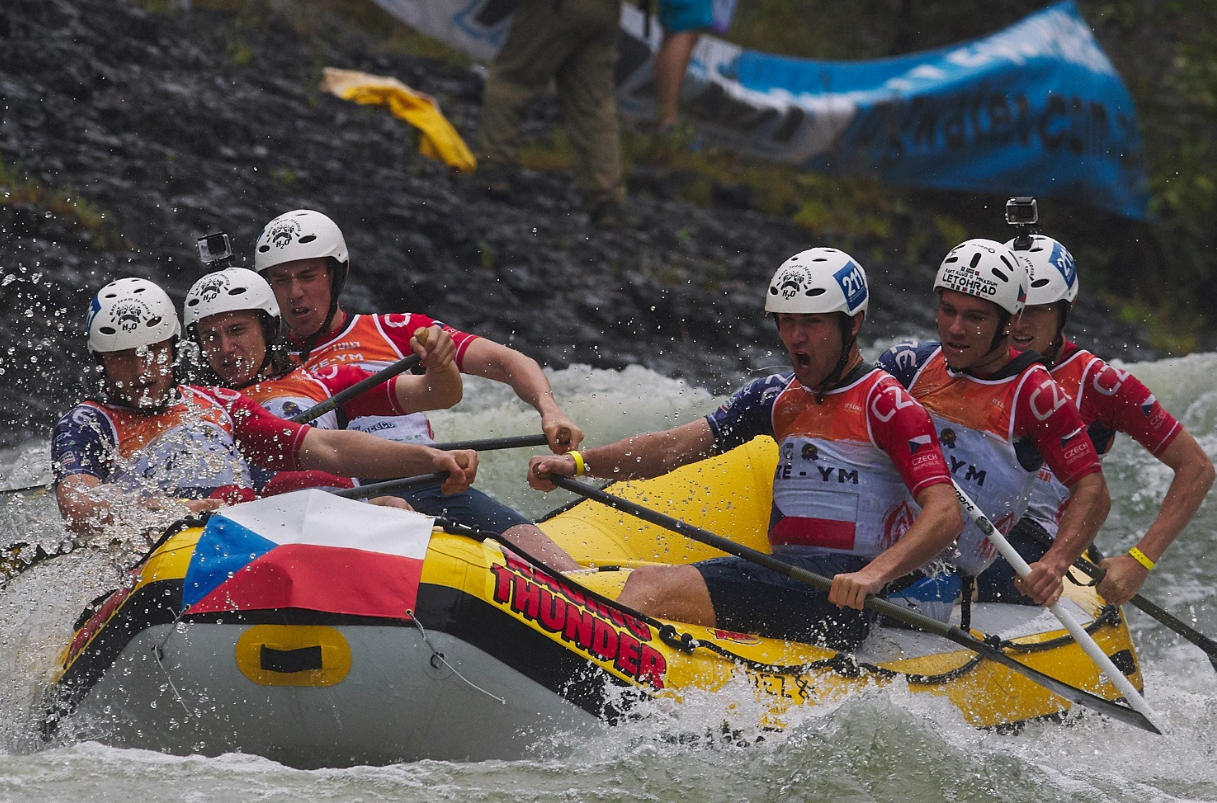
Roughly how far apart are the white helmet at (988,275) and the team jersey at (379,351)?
190 centimetres

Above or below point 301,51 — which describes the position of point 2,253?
below

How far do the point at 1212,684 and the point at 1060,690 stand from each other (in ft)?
7.09

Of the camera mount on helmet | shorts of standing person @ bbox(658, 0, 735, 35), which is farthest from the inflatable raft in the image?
shorts of standing person @ bbox(658, 0, 735, 35)

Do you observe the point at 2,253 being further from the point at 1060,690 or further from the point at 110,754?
the point at 1060,690

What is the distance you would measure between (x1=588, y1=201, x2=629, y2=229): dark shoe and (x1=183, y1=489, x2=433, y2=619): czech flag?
24.9ft

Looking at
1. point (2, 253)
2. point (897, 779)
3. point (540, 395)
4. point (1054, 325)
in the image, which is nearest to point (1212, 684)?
point (1054, 325)

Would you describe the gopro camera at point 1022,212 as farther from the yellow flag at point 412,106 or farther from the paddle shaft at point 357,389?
the yellow flag at point 412,106

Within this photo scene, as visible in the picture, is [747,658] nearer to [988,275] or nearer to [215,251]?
[988,275]

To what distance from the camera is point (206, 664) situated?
4.31 m

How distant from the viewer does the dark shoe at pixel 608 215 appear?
11797 millimetres

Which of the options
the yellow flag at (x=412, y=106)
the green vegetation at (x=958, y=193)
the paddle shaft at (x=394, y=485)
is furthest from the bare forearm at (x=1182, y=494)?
the green vegetation at (x=958, y=193)

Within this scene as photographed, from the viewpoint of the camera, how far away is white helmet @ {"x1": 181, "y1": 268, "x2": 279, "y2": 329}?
18.1 feet

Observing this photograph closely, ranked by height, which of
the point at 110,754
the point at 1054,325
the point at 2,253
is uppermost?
the point at 1054,325

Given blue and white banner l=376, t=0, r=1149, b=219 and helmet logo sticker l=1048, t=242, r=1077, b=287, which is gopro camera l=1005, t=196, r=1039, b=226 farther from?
blue and white banner l=376, t=0, r=1149, b=219
